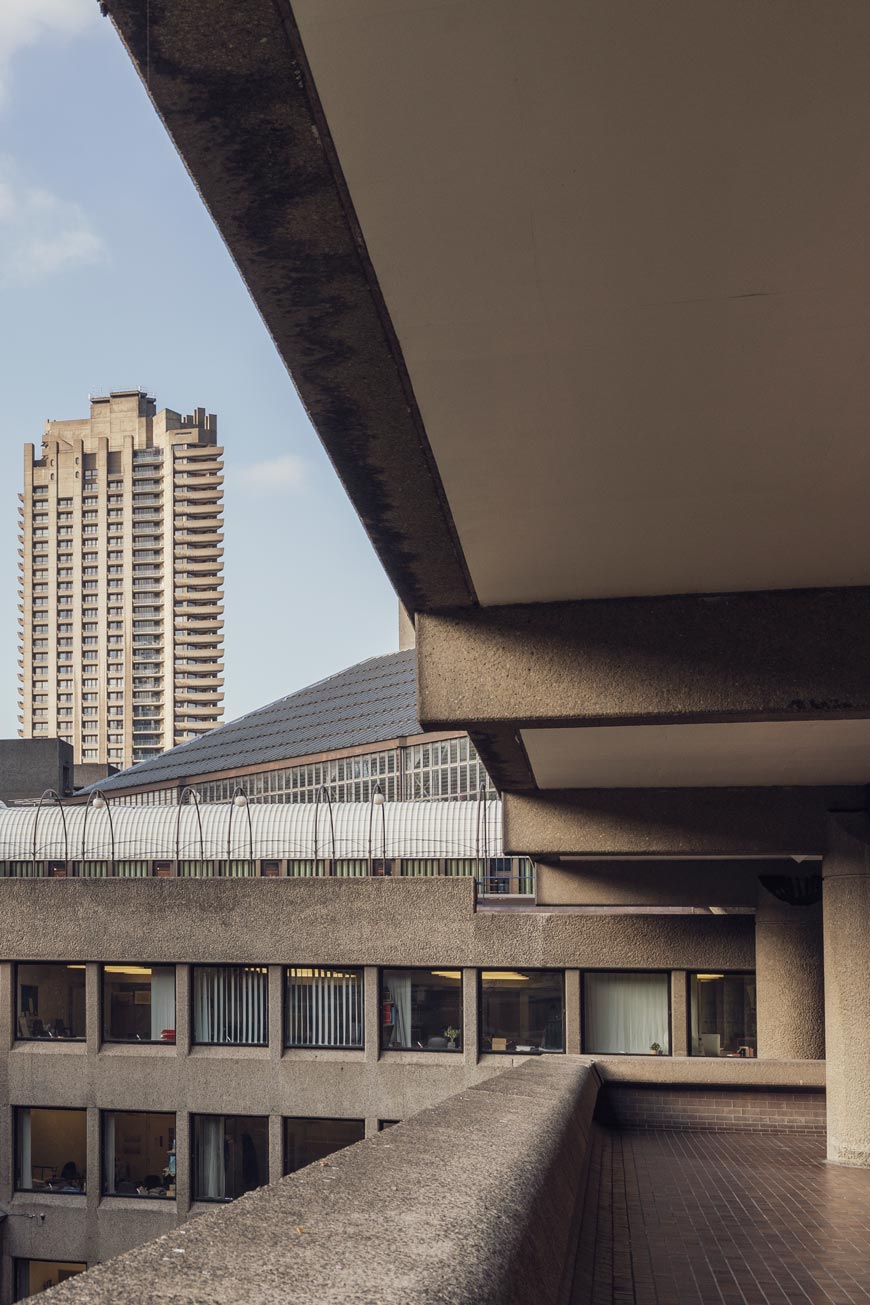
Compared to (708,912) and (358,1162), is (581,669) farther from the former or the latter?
(708,912)

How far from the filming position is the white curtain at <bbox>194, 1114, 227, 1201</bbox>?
23.2 meters

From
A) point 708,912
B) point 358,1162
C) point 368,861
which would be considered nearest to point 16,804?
point 368,861

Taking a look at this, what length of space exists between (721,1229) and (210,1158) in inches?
652

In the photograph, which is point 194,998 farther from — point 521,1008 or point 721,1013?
point 721,1013

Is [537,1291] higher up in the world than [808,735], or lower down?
lower down

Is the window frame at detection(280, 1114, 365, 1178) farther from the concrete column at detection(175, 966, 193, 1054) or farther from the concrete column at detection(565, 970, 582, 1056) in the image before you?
the concrete column at detection(565, 970, 582, 1056)

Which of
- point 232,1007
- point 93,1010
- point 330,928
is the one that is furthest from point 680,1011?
point 93,1010

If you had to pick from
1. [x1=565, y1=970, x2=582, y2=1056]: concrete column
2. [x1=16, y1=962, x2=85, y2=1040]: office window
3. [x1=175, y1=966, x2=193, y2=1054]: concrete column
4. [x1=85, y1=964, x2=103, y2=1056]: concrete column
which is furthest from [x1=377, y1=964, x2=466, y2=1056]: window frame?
[x1=16, y1=962, x2=85, y2=1040]: office window

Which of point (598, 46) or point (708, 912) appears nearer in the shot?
point (598, 46)

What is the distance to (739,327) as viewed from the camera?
150 inches

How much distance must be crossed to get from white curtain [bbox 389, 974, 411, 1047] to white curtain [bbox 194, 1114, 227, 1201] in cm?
336

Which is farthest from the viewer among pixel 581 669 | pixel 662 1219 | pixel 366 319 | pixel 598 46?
pixel 662 1219

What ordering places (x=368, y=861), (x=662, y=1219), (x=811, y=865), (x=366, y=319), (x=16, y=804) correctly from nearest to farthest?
1. (x=366, y=319)
2. (x=662, y=1219)
3. (x=811, y=865)
4. (x=368, y=861)
5. (x=16, y=804)

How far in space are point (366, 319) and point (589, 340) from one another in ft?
2.11
